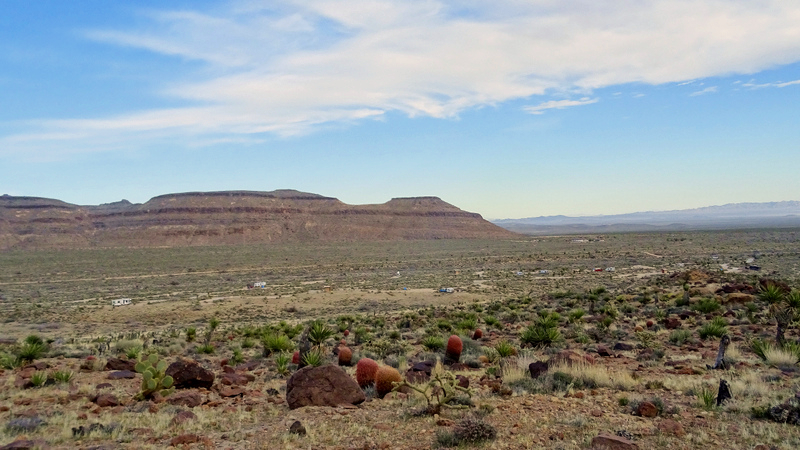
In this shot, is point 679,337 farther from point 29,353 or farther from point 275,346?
point 29,353

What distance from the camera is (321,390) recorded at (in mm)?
8914

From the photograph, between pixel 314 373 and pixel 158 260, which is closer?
pixel 314 373

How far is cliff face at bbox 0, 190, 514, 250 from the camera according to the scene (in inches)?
4656

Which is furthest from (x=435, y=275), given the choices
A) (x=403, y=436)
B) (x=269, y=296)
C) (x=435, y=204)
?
(x=435, y=204)

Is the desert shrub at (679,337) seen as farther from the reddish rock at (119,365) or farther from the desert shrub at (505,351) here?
the reddish rock at (119,365)

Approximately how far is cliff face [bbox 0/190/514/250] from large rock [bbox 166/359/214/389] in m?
113

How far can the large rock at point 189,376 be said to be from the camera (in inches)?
416

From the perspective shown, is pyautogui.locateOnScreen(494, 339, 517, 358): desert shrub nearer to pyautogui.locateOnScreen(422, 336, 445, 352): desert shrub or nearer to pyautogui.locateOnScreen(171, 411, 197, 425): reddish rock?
pyautogui.locateOnScreen(422, 336, 445, 352): desert shrub

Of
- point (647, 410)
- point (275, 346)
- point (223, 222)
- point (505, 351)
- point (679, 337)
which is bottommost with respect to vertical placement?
point (275, 346)

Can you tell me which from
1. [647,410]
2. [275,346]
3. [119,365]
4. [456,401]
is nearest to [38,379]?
[119,365]

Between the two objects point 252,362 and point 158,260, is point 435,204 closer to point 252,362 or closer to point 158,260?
point 158,260

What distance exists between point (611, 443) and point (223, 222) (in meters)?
130

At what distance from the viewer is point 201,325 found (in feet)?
82.8

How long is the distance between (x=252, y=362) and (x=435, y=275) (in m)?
36.2
